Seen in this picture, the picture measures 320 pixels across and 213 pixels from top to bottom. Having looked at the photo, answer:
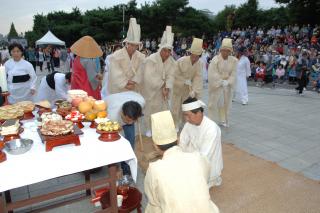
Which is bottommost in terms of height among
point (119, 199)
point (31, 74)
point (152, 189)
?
point (119, 199)

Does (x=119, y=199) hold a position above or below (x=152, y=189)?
below

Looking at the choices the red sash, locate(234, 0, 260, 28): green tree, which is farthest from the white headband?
locate(234, 0, 260, 28): green tree

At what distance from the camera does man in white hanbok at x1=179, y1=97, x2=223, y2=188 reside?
303 centimetres

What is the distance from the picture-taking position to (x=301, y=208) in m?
3.09

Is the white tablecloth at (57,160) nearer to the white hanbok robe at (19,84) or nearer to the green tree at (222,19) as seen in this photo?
the white hanbok robe at (19,84)

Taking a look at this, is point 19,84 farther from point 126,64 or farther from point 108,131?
point 108,131

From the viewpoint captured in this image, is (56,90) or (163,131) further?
(56,90)

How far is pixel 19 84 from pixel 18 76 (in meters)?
0.13

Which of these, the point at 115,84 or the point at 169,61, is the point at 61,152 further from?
the point at 169,61

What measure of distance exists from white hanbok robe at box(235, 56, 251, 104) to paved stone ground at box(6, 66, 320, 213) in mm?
258

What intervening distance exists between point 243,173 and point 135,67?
7.98 feet

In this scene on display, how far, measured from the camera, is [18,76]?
468 centimetres

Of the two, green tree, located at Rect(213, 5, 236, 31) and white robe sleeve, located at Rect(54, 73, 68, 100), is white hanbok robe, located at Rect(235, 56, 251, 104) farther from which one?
green tree, located at Rect(213, 5, 236, 31)

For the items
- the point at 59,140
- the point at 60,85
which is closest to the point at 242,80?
the point at 60,85
